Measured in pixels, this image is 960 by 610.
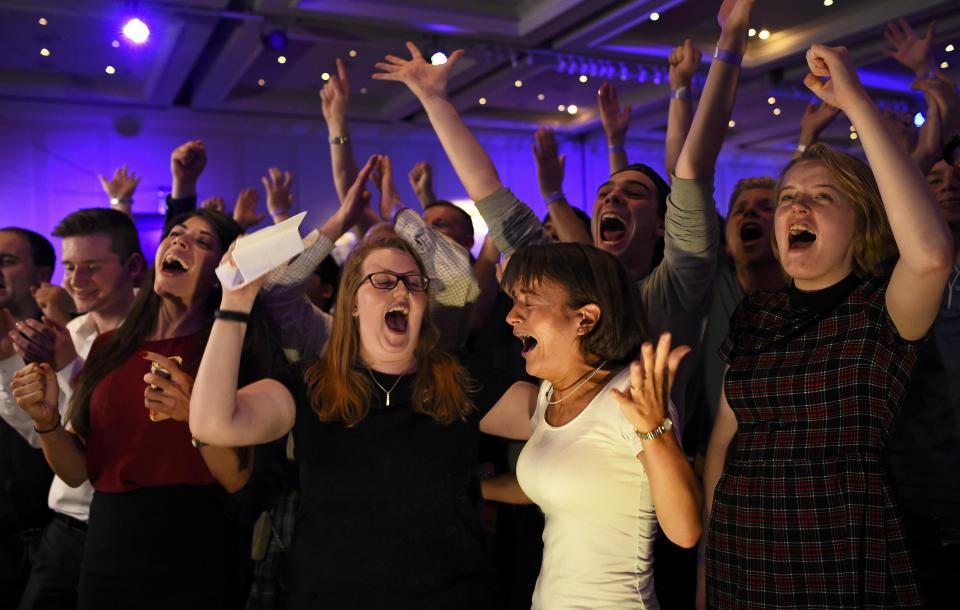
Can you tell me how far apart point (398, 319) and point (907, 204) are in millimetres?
1068

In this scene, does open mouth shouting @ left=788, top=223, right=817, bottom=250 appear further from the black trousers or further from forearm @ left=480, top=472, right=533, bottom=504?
the black trousers

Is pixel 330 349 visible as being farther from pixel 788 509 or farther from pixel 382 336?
pixel 788 509

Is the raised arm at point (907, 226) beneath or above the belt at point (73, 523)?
above

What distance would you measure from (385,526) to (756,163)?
11.3 metres

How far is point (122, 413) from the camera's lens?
6.87 feet

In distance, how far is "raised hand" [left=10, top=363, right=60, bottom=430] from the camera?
2.11m

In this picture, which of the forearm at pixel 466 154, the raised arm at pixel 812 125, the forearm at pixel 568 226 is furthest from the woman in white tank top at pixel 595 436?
the raised arm at pixel 812 125

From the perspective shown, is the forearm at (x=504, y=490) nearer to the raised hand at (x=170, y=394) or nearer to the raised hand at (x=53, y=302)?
the raised hand at (x=170, y=394)

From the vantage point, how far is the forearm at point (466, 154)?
86.6 inches

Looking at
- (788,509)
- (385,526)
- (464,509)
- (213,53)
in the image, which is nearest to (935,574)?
(788,509)

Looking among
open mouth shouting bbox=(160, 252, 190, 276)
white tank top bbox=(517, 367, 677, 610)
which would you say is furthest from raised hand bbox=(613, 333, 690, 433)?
open mouth shouting bbox=(160, 252, 190, 276)

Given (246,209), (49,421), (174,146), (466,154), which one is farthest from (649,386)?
(174,146)

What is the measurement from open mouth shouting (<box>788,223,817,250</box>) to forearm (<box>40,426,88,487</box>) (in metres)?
1.83

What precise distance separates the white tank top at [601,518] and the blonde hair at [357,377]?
33cm
